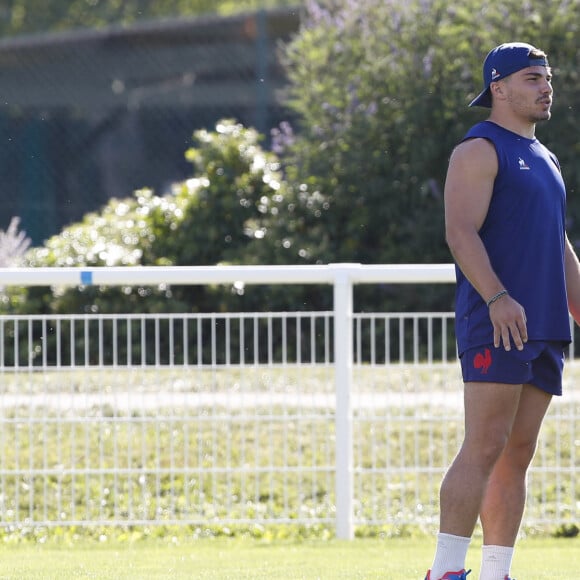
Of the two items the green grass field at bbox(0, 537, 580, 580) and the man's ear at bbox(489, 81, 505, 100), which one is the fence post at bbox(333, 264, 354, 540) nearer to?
the green grass field at bbox(0, 537, 580, 580)

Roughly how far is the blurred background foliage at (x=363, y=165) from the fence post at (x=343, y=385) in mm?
5824

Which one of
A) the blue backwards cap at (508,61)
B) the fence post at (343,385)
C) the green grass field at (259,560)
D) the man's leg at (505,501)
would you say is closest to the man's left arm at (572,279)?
the man's leg at (505,501)

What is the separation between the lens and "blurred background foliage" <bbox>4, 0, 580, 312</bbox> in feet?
38.4

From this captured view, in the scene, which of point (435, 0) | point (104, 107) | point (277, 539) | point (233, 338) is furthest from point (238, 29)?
point (277, 539)

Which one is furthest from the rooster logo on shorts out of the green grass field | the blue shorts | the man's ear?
A: the green grass field

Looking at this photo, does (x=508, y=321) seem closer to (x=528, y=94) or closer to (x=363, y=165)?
(x=528, y=94)

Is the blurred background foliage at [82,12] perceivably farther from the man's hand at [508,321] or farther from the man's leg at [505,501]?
the man's hand at [508,321]

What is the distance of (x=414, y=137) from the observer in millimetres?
11969

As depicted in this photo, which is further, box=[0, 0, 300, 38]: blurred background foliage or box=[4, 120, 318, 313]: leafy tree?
box=[0, 0, 300, 38]: blurred background foliage

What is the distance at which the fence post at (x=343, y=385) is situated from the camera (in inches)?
218

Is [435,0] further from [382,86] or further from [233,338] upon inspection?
[233,338]

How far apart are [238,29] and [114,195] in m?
4.93

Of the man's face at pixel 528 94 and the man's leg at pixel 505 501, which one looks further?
the man's leg at pixel 505 501

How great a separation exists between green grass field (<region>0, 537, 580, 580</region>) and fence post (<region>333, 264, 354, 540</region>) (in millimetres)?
271
